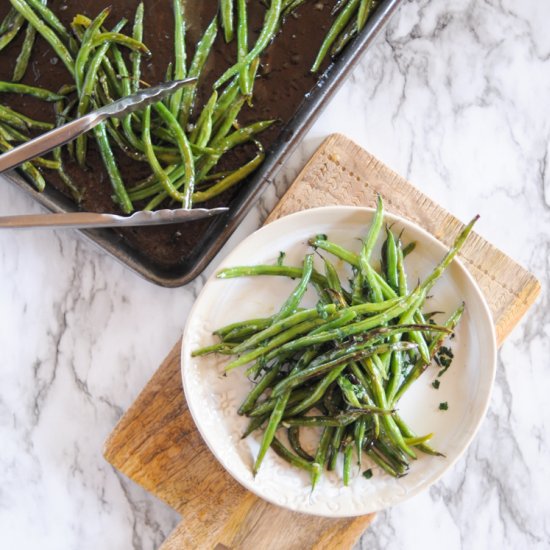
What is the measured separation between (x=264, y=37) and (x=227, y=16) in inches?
5.8

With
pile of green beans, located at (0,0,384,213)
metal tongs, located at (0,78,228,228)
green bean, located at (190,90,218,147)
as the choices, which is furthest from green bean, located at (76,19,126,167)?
green bean, located at (190,90,218,147)

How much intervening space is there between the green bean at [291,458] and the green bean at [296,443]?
0.06 feet

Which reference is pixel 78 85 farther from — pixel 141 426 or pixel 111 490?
pixel 111 490

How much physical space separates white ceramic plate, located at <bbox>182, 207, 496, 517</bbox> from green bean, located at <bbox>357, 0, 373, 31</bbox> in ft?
2.17

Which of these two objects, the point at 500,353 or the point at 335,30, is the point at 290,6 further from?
the point at 500,353

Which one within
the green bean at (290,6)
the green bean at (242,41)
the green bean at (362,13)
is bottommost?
the green bean at (242,41)

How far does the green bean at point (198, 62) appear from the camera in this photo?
2.42 metres

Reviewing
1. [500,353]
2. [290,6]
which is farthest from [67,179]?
[500,353]

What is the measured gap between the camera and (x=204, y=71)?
2484 millimetres

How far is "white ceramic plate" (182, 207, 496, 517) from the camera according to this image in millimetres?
2318

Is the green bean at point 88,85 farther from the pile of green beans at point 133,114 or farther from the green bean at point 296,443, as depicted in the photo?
the green bean at point 296,443

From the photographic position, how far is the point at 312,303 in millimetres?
2400

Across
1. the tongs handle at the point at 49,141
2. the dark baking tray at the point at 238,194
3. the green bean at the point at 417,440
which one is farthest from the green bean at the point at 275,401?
the tongs handle at the point at 49,141

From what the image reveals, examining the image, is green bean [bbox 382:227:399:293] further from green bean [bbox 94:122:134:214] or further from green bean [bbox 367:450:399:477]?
green bean [bbox 94:122:134:214]
